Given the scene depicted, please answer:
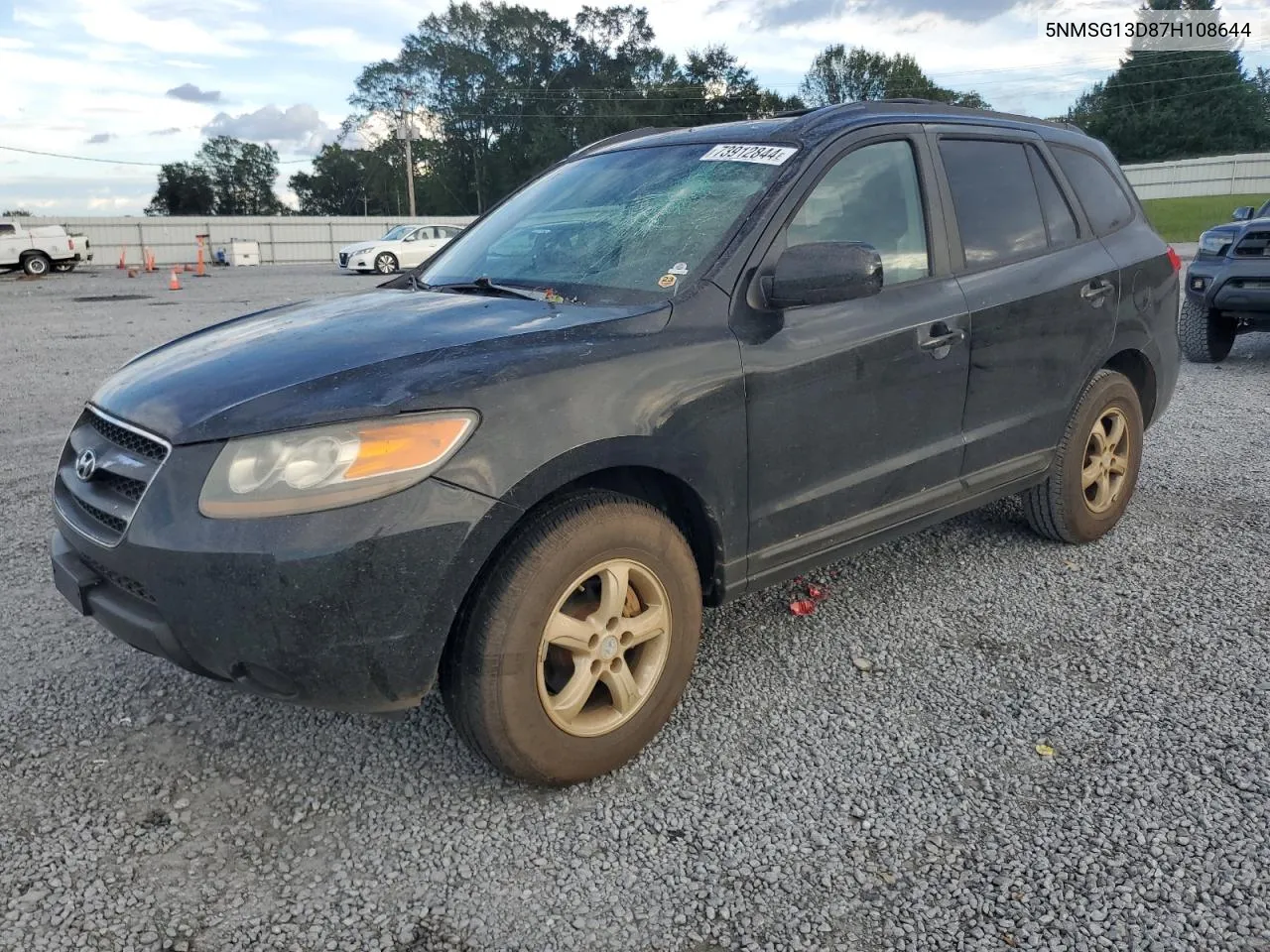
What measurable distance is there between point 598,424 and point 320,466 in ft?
2.28

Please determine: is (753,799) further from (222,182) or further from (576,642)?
(222,182)

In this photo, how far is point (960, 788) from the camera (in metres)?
2.73

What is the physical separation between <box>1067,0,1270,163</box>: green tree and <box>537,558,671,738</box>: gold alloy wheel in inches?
3032

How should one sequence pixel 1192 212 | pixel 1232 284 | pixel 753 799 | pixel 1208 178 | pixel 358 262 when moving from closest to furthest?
pixel 753 799
pixel 1232 284
pixel 358 262
pixel 1192 212
pixel 1208 178

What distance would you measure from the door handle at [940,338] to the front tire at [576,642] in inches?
47.9

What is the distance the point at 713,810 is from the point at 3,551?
11.9 feet

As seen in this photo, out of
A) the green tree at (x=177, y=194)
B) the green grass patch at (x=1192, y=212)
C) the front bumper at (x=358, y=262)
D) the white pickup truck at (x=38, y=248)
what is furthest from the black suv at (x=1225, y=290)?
the green tree at (x=177, y=194)

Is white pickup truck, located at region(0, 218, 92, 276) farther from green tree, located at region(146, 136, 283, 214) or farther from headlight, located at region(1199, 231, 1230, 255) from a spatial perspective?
green tree, located at region(146, 136, 283, 214)

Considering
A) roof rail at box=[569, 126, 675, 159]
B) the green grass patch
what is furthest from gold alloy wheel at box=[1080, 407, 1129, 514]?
the green grass patch

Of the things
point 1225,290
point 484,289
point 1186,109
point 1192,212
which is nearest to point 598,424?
point 484,289

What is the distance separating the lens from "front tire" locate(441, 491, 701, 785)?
2494 millimetres

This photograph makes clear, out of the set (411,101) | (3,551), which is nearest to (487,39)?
(411,101)

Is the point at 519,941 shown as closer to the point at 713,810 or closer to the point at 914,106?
the point at 713,810

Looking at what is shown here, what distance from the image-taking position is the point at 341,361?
8.48ft
